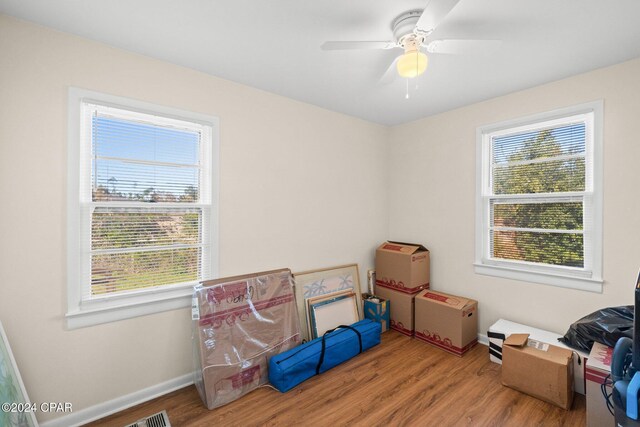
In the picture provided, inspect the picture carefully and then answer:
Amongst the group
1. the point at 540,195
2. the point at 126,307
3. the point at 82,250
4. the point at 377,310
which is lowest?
the point at 377,310

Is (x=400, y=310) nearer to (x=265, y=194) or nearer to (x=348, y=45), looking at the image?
(x=265, y=194)

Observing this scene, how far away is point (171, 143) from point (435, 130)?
112 inches

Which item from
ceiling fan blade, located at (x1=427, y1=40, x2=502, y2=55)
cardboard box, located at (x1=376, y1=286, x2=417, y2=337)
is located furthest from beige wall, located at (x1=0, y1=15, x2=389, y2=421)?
ceiling fan blade, located at (x1=427, y1=40, x2=502, y2=55)

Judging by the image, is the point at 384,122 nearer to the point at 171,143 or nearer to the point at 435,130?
the point at 435,130

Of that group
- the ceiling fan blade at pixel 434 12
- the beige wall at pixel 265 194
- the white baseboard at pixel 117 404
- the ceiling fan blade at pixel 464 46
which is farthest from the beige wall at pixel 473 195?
the white baseboard at pixel 117 404

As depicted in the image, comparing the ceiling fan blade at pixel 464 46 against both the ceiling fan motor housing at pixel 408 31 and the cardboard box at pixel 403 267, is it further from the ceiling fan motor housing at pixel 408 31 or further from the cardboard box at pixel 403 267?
the cardboard box at pixel 403 267

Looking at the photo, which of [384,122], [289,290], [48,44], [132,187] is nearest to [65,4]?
[48,44]

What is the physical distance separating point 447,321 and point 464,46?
245cm

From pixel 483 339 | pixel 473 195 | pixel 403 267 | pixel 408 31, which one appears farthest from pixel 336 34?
pixel 483 339

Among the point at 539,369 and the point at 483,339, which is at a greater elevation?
the point at 539,369

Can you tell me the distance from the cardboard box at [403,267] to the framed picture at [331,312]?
0.51 metres

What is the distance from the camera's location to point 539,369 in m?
2.08

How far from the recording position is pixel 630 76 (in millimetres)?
2141

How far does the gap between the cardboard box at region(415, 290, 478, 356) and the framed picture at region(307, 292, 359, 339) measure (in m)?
0.72
